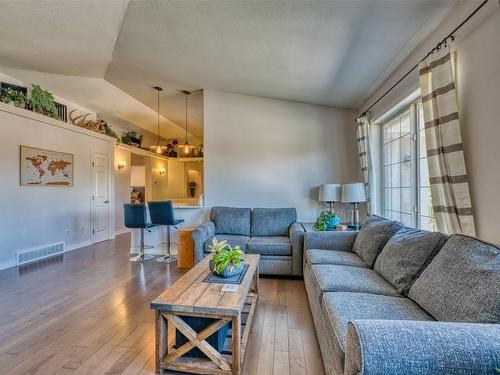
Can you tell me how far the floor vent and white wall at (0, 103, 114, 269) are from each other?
8 centimetres

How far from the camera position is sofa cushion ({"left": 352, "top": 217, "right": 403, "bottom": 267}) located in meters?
2.53

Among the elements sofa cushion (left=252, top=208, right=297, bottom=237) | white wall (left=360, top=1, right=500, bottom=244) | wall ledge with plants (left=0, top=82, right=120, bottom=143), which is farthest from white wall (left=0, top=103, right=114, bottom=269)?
white wall (left=360, top=1, right=500, bottom=244)

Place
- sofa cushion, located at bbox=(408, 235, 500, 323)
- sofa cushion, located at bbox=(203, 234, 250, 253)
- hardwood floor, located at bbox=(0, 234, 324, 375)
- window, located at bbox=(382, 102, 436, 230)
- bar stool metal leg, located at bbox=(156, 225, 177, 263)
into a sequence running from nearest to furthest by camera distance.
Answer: sofa cushion, located at bbox=(408, 235, 500, 323) < hardwood floor, located at bbox=(0, 234, 324, 375) < window, located at bbox=(382, 102, 436, 230) < sofa cushion, located at bbox=(203, 234, 250, 253) < bar stool metal leg, located at bbox=(156, 225, 177, 263)

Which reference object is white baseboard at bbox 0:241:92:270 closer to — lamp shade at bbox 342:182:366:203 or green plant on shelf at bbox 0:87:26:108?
green plant on shelf at bbox 0:87:26:108

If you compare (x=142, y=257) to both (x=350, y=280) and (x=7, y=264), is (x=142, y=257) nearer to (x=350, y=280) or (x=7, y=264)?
(x=7, y=264)

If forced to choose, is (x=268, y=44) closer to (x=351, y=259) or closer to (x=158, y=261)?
(x=351, y=259)

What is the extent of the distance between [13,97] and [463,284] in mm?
5929

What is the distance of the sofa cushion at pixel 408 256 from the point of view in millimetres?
1871

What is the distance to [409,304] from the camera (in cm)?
170

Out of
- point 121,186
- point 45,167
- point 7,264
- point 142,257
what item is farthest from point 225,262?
point 121,186

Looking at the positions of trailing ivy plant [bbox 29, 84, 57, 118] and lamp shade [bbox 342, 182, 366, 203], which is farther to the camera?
trailing ivy plant [bbox 29, 84, 57, 118]

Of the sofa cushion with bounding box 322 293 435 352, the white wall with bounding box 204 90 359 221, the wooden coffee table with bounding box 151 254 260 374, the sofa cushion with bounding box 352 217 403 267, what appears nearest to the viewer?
the sofa cushion with bounding box 322 293 435 352

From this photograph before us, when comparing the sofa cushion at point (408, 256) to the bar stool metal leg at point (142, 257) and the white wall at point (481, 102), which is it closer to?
the white wall at point (481, 102)

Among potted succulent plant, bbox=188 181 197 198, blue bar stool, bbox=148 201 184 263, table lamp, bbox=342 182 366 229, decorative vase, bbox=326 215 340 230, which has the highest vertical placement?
potted succulent plant, bbox=188 181 197 198
